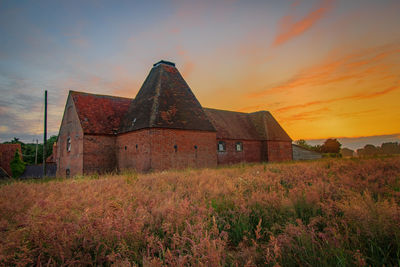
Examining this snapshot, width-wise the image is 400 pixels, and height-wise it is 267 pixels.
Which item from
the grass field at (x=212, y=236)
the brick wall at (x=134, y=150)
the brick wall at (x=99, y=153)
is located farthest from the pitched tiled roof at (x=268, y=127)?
the grass field at (x=212, y=236)

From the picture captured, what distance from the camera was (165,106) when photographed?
19.7 meters

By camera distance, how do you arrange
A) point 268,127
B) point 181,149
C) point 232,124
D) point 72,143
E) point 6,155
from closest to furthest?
point 181,149
point 72,143
point 232,124
point 268,127
point 6,155

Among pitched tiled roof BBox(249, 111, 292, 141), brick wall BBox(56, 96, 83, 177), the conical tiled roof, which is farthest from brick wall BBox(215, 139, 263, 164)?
brick wall BBox(56, 96, 83, 177)

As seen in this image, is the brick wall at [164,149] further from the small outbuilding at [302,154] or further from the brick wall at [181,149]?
the small outbuilding at [302,154]

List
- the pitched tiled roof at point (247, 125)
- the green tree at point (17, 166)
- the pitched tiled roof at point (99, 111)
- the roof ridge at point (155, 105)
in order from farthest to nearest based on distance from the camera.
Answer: the green tree at point (17, 166), the pitched tiled roof at point (247, 125), the pitched tiled roof at point (99, 111), the roof ridge at point (155, 105)

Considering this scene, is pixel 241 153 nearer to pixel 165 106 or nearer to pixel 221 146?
pixel 221 146

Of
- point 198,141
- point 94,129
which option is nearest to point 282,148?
point 198,141

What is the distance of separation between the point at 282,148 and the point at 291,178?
1032 inches

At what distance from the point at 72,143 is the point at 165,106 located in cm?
1140

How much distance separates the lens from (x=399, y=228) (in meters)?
3.02

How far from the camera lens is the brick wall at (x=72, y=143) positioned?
2170 centimetres

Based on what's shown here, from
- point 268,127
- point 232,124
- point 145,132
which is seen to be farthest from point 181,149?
point 268,127

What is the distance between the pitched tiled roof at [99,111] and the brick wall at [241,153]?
1209cm

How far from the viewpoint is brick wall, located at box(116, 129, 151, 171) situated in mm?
18016
